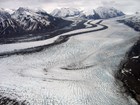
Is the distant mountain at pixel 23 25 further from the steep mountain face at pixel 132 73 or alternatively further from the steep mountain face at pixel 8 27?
the steep mountain face at pixel 132 73

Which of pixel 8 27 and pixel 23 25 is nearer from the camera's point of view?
pixel 8 27

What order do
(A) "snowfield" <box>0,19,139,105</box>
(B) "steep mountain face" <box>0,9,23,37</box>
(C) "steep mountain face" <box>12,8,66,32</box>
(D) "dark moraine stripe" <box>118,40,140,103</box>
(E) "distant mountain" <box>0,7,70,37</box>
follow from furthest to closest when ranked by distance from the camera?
(C) "steep mountain face" <box>12,8,66,32</box> < (E) "distant mountain" <box>0,7,70,37</box> < (B) "steep mountain face" <box>0,9,23,37</box> < (D) "dark moraine stripe" <box>118,40,140,103</box> < (A) "snowfield" <box>0,19,139,105</box>

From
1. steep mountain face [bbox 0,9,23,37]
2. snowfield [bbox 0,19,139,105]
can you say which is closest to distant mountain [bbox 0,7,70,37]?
steep mountain face [bbox 0,9,23,37]

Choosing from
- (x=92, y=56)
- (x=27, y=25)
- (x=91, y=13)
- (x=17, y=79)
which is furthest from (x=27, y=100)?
(x=91, y=13)

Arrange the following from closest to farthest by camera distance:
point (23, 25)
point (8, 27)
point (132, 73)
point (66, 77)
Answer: point (66, 77) → point (132, 73) → point (8, 27) → point (23, 25)

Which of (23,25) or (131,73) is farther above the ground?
(131,73)

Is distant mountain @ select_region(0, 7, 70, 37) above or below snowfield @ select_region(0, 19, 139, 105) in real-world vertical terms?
below

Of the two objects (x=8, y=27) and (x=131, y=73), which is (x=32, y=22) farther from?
(x=131, y=73)

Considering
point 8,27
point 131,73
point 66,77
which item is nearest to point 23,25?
point 8,27

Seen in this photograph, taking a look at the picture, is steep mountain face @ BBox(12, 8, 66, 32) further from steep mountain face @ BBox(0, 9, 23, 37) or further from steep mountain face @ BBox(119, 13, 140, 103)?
steep mountain face @ BBox(119, 13, 140, 103)
